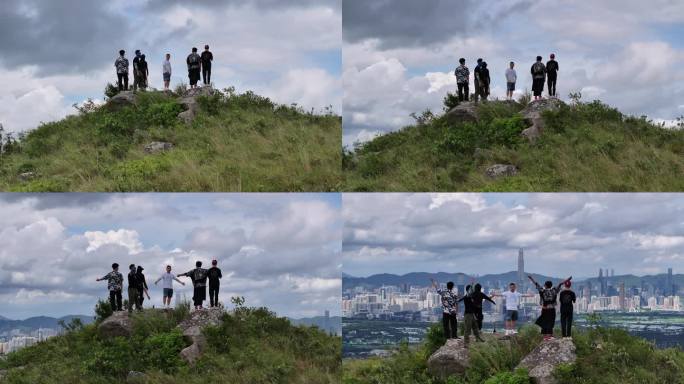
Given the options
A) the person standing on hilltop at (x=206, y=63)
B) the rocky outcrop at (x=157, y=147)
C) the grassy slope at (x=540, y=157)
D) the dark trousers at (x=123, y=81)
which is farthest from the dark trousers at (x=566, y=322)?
the dark trousers at (x=123, y=81)

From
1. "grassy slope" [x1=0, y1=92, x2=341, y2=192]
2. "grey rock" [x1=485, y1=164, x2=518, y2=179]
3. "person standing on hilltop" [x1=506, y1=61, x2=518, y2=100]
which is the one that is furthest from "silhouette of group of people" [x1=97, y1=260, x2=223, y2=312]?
"person standing on hilltop" [x1=506, y1=61, x2=518, y2=100]

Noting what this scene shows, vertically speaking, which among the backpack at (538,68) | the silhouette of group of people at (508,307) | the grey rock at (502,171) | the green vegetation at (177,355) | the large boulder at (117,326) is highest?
the backpack at (538,68)

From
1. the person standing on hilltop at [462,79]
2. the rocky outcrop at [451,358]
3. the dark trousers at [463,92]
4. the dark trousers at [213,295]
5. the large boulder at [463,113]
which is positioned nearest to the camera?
the rocky outcrop at [451,358]

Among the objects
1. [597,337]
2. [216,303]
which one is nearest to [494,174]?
[597,337]

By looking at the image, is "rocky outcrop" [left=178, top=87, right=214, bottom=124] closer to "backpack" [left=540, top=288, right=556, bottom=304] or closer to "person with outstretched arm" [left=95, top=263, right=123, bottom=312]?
"person with outstretched arm" [left=95, top=263, right=123, bottom=312]

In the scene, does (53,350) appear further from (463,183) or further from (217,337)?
(463,183)

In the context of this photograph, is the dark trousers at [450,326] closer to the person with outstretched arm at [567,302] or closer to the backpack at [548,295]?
the backpack at [548,295]
